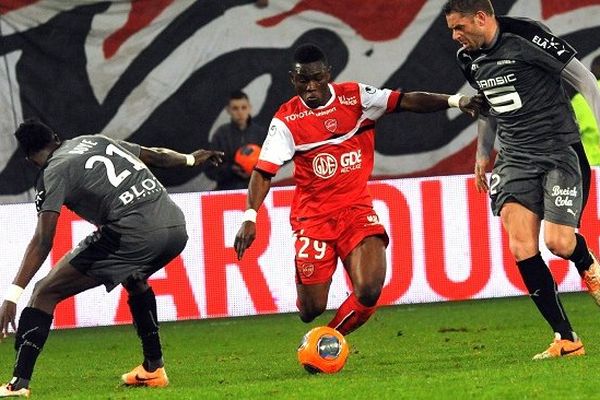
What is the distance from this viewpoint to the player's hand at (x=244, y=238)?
9977 mm

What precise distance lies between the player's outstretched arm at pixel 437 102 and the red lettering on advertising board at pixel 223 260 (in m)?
4.12

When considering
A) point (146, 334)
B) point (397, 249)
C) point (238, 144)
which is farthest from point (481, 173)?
point (238, 144)

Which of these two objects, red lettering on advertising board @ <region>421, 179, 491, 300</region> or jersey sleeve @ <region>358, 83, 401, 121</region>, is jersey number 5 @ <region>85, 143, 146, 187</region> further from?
red lettering on advertising board @ <region>421, 179, 491, 300</region>

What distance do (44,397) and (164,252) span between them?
113 centimetres

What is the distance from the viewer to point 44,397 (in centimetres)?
999

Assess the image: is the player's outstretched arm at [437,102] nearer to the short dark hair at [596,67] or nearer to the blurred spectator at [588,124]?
the short dark hair at [596,67]

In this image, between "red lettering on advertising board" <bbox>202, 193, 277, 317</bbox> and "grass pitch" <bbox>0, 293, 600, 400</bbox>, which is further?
"red lettering on advertising board" <bbox>202, 193, 277, 317</bbox>

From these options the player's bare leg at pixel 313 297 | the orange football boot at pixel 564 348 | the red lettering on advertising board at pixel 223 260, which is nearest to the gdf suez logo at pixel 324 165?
the player's bare leg at pixel 313 297

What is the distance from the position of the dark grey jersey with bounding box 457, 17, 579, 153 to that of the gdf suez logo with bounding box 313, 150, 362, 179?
1.02 meters

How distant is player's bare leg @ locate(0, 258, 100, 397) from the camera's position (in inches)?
388

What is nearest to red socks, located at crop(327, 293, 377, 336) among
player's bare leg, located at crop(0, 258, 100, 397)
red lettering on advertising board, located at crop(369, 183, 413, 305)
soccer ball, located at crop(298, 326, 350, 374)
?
soccer ball, located at crop(298, 326, 350, 374)

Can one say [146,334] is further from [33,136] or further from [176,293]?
[176,293]

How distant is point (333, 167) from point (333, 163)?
0.03 meters

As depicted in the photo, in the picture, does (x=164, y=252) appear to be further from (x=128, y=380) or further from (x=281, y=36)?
(x=281, y=36)
